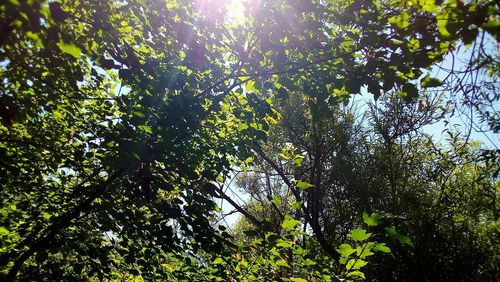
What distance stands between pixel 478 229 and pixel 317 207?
5199 mm

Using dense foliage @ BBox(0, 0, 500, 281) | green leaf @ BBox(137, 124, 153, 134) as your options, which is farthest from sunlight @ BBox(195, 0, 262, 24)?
green leaf @ BBox(137, 124, 153, 134)

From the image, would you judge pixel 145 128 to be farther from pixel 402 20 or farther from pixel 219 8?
pixel 402 20

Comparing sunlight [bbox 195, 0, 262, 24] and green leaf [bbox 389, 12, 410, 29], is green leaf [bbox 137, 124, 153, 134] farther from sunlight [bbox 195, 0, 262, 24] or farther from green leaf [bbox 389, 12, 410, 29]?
green leaf [bbox 389, 12, 410, 29]

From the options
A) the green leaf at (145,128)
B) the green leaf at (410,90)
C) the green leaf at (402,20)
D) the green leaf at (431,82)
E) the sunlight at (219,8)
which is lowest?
Answer: the green leaf at (431,82)

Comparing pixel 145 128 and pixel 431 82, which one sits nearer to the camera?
pixel 431 82

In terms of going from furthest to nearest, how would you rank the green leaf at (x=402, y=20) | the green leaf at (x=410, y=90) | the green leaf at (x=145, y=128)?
the green leaf at (x=145, y=128) < the green leaf at (x=410, y=90) < the green leaf at (x=402, y=20)

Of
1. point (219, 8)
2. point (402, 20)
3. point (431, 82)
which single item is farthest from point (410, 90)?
point (219, 8)

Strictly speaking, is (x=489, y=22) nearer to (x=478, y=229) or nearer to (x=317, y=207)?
(x=317, y=207)

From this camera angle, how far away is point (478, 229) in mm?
10055

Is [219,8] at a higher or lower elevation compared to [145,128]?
higher

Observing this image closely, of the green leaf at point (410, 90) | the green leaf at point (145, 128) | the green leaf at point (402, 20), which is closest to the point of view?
the green leaf at point (402, 20)

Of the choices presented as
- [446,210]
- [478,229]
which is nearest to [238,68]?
[446,210]

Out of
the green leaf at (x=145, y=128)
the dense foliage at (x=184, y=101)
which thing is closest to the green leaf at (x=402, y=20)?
the dense foliage at (x=184, y=101)

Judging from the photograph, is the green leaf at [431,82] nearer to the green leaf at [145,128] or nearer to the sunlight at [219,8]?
the sunlight at [219,8]
